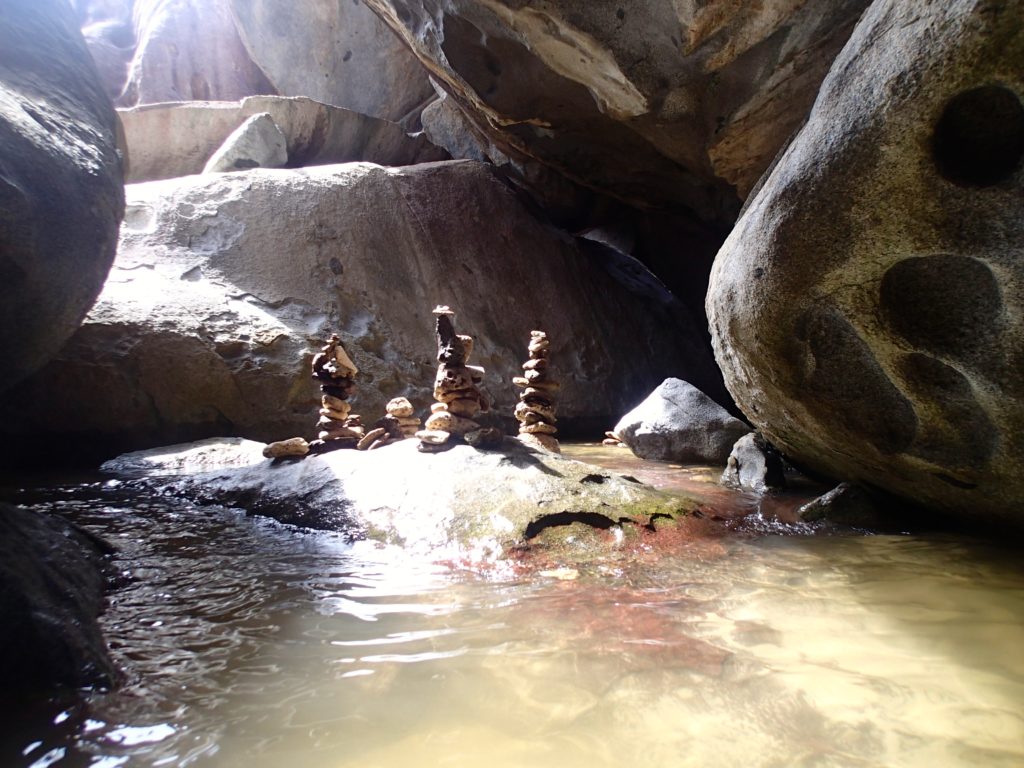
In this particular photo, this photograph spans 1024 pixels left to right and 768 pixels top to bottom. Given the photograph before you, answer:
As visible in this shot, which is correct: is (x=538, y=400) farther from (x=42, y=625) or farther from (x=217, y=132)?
(x=217, y=132)

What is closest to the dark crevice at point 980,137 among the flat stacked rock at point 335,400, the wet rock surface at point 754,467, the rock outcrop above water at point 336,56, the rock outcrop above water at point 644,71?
the rock outcrop above water at point 644,71

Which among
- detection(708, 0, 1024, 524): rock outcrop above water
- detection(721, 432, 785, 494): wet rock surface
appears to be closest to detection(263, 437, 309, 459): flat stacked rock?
detection(708, 0, 1024, 524): rock outcrop above water

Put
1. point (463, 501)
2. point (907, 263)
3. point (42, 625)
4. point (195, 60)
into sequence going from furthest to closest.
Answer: point (195, 60)
point (463, 501)
point (907, 263)
point (42, 625)

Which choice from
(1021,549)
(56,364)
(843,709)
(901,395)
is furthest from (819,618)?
(56,364)

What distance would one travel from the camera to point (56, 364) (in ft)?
20.8

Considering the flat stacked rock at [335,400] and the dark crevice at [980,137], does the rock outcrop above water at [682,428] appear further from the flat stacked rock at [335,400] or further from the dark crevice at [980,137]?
the dark crevice at [980,137]

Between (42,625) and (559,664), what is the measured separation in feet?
5.13

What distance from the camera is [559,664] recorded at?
207cm

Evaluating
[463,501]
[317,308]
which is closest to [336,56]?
[317,308]

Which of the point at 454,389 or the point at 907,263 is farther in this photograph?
the point at 454,389

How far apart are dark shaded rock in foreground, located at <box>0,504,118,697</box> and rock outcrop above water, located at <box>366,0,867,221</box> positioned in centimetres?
556

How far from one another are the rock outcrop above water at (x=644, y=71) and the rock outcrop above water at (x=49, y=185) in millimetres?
3505

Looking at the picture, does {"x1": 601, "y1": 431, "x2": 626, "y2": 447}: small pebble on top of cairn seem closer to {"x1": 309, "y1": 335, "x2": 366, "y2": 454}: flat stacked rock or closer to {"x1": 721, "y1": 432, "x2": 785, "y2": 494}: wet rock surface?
{"x1": 721, "y1": 432, "x2": 785, "y2": 494}: wet rock surface

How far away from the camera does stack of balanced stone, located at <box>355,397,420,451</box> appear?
504 cm
